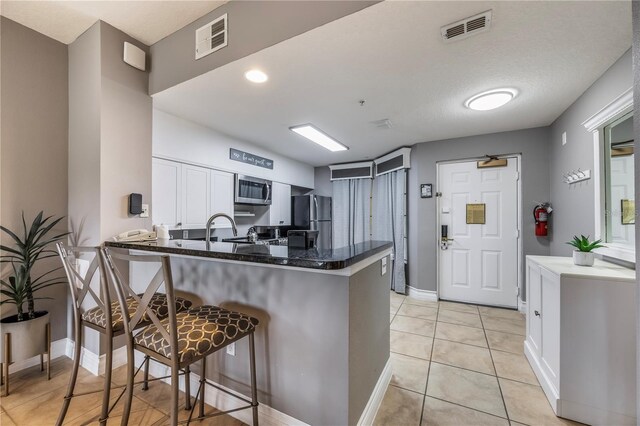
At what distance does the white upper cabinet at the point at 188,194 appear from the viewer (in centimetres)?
280

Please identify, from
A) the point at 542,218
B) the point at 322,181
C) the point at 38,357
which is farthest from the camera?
the point at 322,181

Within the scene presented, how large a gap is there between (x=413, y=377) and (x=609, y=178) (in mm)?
2244

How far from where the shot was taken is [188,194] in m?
3.12

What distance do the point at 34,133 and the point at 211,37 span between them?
5.74ft

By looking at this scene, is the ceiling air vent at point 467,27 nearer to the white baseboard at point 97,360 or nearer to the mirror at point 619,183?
the mirror at point 619,183

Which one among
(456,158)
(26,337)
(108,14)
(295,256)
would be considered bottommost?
(26,337)

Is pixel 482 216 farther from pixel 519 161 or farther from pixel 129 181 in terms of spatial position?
pixel 129 181

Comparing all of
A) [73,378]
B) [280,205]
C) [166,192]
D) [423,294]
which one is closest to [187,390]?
[73,378]

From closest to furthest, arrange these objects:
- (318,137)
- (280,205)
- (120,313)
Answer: (120,313), (318,137), (280,205)

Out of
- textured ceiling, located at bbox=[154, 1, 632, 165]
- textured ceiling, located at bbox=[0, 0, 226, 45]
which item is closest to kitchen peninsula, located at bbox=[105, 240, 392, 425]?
textured ceiling, located at bbox=[154, 1, 632, 165]

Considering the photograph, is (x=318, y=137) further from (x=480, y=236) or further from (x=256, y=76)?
(x=480, y=236)

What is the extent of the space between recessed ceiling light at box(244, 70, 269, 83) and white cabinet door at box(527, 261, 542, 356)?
8.80 ft

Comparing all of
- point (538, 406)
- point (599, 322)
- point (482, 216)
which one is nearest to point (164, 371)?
point (538, 406)

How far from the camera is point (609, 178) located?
7.00ft
